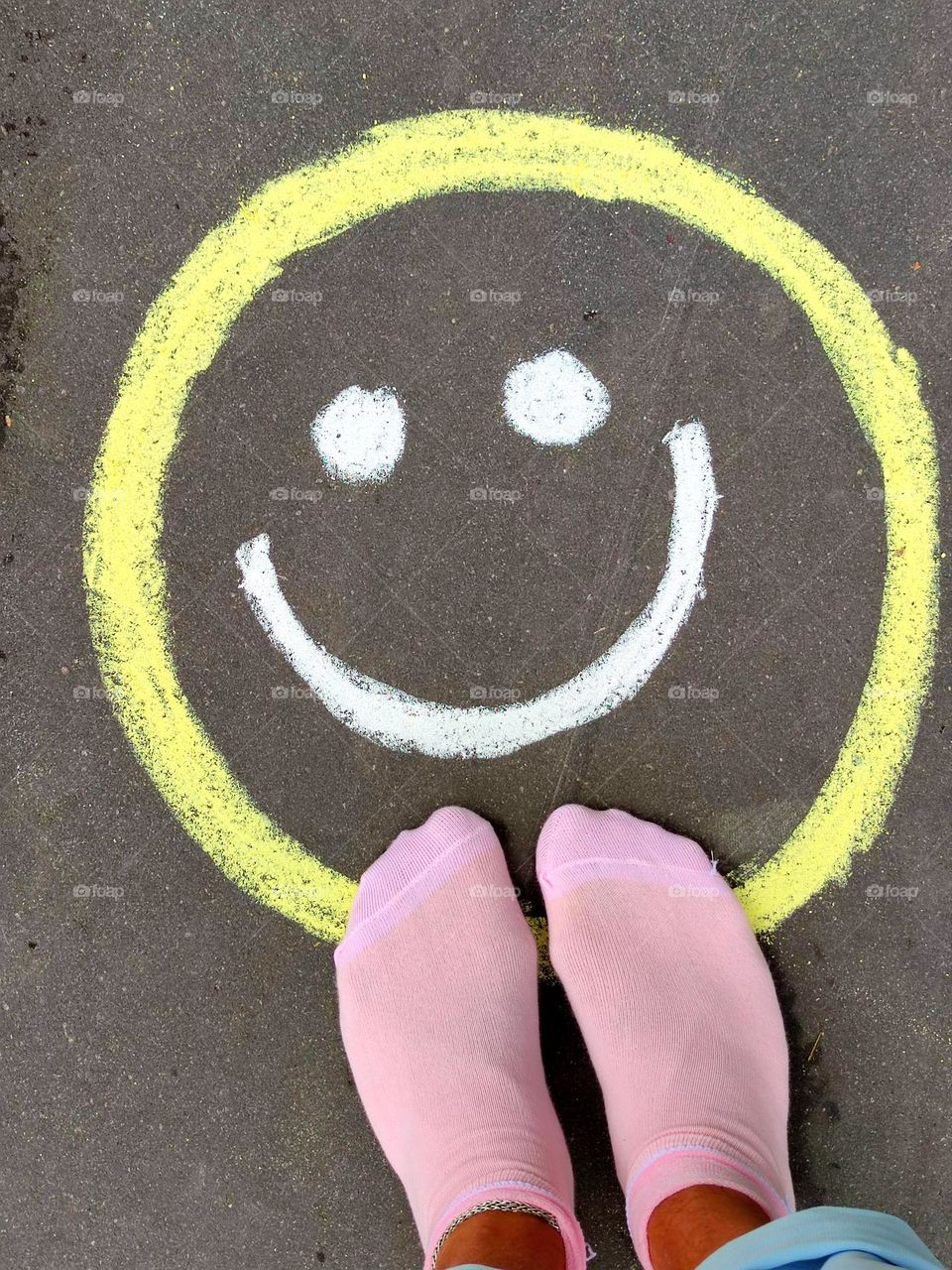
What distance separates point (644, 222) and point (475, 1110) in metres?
2.58

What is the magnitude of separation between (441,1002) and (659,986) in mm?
645

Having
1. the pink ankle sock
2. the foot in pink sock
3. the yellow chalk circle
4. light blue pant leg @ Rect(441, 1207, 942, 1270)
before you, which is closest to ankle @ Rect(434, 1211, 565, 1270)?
the foot in pink sock

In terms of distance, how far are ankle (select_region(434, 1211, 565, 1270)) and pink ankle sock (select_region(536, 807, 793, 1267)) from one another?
28 cm

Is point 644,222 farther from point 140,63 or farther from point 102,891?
point 102,891

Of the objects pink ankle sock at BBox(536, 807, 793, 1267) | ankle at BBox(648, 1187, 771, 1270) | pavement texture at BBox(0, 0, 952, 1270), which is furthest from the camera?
pavement texture at BBox(0, 0, 952, 1270)

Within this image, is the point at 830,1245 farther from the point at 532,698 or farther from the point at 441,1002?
the point at 532,698

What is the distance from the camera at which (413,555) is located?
239cm

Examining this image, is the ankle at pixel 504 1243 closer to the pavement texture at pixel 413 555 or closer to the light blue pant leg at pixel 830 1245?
the pavement texture at pixel 413 555

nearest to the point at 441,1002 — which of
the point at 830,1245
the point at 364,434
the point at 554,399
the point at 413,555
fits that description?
the point at 830,1245

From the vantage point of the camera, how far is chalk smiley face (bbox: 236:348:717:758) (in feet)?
7.78

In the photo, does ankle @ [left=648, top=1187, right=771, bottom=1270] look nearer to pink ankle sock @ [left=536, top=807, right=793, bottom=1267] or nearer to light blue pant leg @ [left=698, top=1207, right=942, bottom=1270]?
pink ankle sock @ [left=536, top=807, right=793, bottom=1267]

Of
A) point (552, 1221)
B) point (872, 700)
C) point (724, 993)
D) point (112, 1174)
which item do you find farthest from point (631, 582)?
point (112, 1174)

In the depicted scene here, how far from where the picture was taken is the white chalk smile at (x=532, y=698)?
2373mm

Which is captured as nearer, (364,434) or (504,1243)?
(504,1243)
